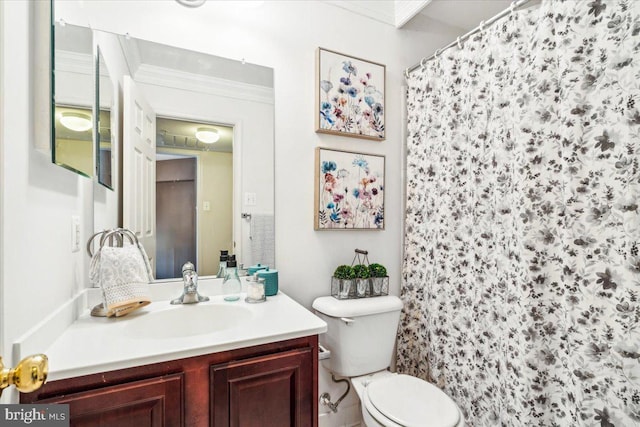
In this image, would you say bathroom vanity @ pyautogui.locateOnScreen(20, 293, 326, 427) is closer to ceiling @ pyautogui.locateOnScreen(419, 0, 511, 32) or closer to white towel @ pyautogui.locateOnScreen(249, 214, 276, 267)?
white towel @ pyautogui.locateOnScreen(249, 214, 276, 267)

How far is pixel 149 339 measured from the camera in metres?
0.99

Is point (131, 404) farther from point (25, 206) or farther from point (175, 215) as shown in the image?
point (175, 215)

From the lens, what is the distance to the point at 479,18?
1974 millimetres

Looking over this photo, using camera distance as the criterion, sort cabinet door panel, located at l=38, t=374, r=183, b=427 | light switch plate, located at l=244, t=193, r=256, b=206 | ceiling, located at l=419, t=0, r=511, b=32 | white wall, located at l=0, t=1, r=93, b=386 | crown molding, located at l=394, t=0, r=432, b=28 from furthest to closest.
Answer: ceiling, located at l=419, t=0, r=511, b=32 < crown molding, located at l=394, t=0, r=432, b=28 < light switch plate, located at l=244, t=193, r=256, b=206 < cabinet door panel, located at l=38, t=374, r=183, b=427 < white wall, located at l=0, t=1, r=93, b=386

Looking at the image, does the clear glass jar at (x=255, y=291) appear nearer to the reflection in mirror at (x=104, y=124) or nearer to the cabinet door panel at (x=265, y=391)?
the cabinet door panel at (x=265, y=391)

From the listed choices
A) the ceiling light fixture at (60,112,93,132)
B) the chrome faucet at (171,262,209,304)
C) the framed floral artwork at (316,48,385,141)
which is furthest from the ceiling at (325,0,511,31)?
the chrome faucet at (171,262,209,304)

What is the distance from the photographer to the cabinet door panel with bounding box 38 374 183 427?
0.79 meters

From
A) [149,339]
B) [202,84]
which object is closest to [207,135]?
[202,84]

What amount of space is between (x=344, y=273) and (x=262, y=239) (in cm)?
45

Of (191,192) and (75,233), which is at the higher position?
(191,192)

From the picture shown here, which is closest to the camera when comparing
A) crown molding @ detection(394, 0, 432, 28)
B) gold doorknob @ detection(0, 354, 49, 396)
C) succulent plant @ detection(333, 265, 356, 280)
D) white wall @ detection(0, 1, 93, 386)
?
gold doorknob @ detection(0, 354, 49, 396)

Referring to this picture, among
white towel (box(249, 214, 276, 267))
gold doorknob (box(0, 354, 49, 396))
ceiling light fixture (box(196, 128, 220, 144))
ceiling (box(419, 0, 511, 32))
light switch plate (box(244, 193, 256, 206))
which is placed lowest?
gold doorknob (box(0, 354, 49, 396))

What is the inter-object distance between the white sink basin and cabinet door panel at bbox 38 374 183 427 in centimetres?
30

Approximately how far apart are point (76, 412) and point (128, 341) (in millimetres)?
190
